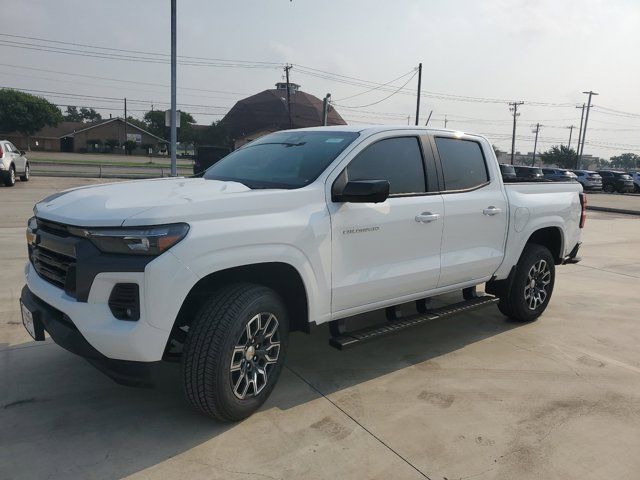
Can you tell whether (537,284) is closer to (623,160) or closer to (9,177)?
(9,177)

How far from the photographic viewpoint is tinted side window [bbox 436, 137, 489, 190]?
4.56 meters

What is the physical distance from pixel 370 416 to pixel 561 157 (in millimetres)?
87751

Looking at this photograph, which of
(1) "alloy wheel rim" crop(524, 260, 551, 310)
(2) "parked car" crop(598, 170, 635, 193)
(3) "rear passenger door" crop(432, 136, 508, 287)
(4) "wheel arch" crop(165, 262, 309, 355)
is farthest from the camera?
(2) "parked car" crop(598, 170, 635, 193)

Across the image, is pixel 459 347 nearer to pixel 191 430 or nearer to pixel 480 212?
pixel 480 212

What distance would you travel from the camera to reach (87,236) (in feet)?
9.42

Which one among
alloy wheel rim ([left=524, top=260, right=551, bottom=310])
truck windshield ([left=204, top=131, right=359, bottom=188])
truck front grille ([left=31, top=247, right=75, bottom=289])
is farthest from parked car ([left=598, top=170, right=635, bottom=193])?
truck front grille ([left=31, top=247, right=75, bottom=289])

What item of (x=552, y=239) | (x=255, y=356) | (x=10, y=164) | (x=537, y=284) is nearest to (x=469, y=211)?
(x=537, y=284)

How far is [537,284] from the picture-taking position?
5547mm

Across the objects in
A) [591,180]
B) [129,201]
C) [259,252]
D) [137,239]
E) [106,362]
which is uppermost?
[129,201]

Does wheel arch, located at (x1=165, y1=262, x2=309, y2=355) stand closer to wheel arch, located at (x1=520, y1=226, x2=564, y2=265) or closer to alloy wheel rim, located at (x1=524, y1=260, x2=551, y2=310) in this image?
alloy wheel rim, located at (x1=524, y1=260, x2=551, y2=310)

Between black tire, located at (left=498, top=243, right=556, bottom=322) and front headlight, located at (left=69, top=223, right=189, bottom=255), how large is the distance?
367cm

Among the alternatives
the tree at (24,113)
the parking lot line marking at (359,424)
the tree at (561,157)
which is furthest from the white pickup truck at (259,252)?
the tree at (24,113)

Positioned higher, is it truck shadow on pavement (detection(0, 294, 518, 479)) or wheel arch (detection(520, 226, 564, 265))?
wheel arch (detection(520, 226, 564, 265))

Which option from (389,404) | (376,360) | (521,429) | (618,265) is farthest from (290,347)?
(618,265)
